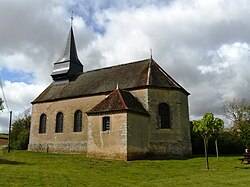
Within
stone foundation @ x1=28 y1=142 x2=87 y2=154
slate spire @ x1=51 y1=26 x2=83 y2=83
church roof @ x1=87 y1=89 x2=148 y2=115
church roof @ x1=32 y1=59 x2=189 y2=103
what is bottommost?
stone foundation @ x1=28 y1=142 x2=87 y2=154

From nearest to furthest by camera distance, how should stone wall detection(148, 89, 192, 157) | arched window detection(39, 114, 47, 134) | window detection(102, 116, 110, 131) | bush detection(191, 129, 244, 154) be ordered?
1. window detection(102, 116, 110, 131)
2. stone wall detection(148, 89, 192, 157)
3. bush detection(191, 129, 244, 154)
4. arched window detection(39, 114, 47, 134)

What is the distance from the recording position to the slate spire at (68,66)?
34812 millimetres

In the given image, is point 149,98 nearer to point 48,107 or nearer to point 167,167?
point 167,167

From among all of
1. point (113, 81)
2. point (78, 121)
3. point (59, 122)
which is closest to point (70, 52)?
point (59, 122)

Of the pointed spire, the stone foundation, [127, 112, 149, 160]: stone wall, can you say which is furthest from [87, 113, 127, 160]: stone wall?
the pointed spire

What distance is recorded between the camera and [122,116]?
881 inches

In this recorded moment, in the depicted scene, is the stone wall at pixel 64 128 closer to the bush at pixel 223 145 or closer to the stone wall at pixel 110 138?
the stone wall at pixel 110 138

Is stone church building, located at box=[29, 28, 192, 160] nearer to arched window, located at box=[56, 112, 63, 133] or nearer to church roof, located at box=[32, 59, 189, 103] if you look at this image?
church roof, located at box=[32, 59, 189, 103]

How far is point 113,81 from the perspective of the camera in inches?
1137

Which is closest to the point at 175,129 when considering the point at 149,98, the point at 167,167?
the point at 149,98

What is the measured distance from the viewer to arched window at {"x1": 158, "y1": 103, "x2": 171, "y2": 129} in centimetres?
2556

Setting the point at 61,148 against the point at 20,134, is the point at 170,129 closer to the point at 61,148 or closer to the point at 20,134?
the point at 61,148

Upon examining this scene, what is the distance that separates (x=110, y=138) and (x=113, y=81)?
8.16 m

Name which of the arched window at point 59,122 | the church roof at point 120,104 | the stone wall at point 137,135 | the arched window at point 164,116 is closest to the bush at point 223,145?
the arched window at point 164,116
